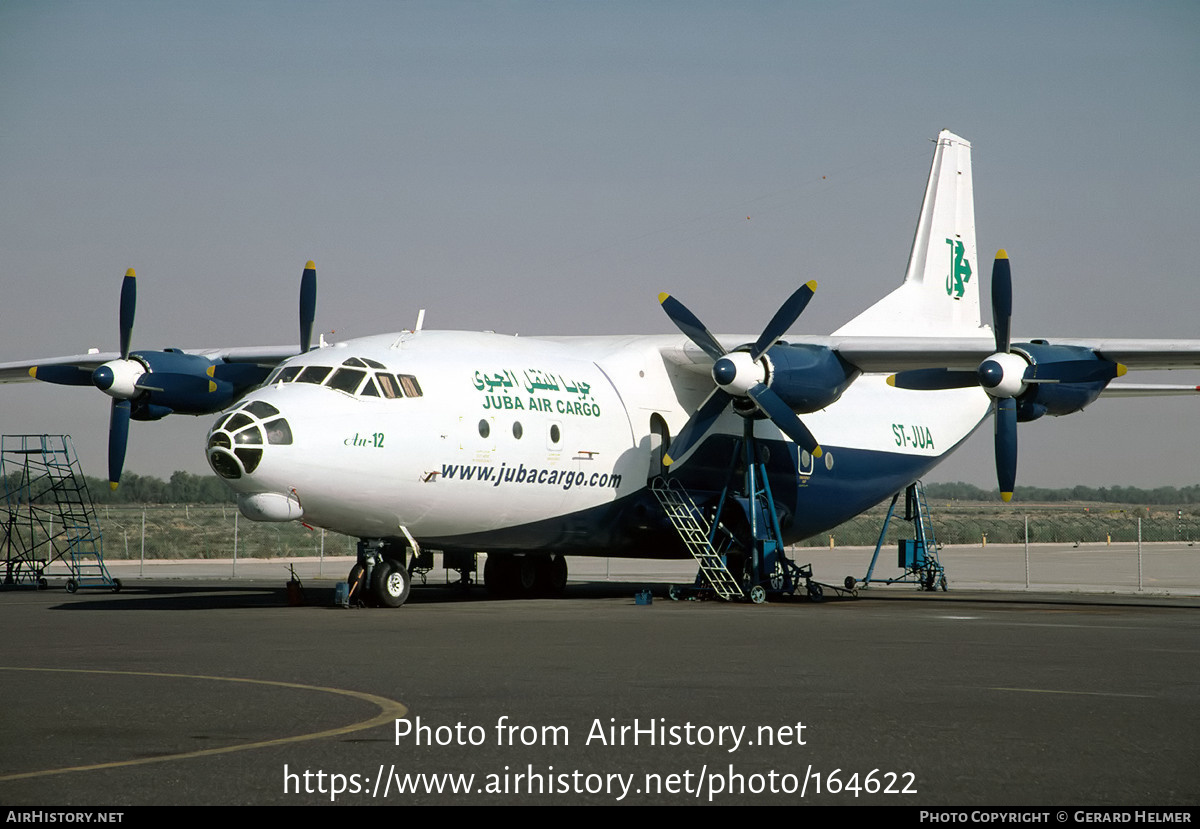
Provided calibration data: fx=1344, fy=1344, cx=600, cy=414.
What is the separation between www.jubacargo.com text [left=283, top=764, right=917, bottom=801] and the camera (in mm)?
7422

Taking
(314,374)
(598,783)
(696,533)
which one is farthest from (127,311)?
(598,783)

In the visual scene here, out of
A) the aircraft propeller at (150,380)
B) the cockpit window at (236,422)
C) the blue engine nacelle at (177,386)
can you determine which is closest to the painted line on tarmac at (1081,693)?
the cockpit window at (236,422)

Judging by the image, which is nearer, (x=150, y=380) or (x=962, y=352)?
(x=962, y=352)

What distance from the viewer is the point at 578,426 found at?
25.4 metres

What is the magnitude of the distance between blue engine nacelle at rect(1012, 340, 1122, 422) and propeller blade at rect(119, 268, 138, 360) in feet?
58.2

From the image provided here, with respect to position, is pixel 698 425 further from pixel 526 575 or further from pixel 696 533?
pixel 526 575

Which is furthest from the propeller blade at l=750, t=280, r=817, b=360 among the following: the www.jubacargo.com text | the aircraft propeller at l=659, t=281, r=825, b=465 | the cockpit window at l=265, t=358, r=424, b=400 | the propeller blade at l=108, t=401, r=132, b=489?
the www.jubacargo.com text

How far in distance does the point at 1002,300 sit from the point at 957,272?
12279 millimetres

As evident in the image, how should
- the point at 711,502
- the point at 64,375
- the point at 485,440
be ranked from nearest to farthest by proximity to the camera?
the point at 485,440, the point at 711,502, the point at 64,375

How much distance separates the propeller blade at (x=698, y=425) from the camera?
2622cm

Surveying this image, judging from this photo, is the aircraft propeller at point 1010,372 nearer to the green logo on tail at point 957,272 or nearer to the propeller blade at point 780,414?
the propeller blade at point 780,414

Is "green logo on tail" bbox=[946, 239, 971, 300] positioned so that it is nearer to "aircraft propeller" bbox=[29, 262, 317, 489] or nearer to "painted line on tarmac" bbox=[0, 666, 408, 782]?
"aircraft propeller" bbox=[29, 262, 317, 489]

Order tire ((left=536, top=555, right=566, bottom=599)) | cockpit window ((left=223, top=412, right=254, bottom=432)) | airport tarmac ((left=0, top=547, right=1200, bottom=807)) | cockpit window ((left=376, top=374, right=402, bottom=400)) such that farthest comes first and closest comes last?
1. tire ((left=536, top=555, right=566, bottom=599))
2. cockpit window ((left=376, top=374, right=402, bottom=400))
3. cockpit window ((left=223, top=412, right=254, bottom=432))
4. airport tarmac ((left=0, top=547, right=1200, bottom=807))

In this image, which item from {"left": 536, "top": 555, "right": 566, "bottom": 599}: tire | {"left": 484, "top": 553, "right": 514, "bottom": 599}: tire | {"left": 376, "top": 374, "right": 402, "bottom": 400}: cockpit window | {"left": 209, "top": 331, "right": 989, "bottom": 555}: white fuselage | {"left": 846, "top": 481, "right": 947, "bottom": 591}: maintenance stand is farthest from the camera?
{"left": 846, "top": 481, "right": 947, "bottom": 591}: maintenance stand
